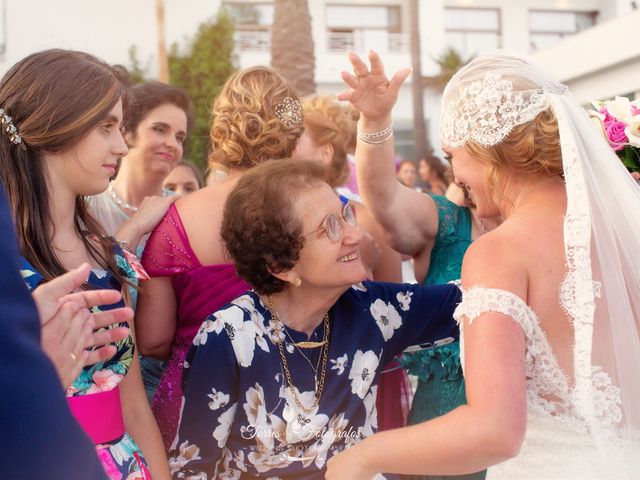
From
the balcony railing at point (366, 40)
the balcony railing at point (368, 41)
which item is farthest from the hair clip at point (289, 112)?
the balcony railing at point (366, 40)

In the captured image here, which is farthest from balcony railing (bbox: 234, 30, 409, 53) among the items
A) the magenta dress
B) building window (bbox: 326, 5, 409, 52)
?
the magenta dress

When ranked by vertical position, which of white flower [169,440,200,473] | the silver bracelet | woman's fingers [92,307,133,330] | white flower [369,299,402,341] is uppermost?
the silver bracelet

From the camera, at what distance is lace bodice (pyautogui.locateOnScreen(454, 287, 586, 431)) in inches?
73.2

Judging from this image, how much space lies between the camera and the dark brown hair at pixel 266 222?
2.53m

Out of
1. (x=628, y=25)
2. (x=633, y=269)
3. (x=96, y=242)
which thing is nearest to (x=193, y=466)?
(x=96, y=242)

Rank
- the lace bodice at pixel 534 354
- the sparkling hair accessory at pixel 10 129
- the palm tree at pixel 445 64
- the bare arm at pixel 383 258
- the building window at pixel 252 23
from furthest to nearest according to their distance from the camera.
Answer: the palm tree at pixel 445 64
the building window at pixel 252 23
the bare arm at pixel 383 258
the sparkling hair accessory at pixel 10 129
the lace bodice at pixel 534 354

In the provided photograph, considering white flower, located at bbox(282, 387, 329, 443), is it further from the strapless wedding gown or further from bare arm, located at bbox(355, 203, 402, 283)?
bare arm, located at bbox(355, 203, 402, 283)

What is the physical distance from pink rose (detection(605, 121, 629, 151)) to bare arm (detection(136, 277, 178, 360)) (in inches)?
59.8

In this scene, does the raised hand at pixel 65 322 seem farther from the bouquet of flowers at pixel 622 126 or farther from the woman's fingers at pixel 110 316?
the bouquet of flowers at pixel 622 126

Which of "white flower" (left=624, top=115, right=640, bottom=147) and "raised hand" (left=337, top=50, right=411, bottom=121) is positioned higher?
"raised hand" (left=337, top=50, right=411, bottom=121)

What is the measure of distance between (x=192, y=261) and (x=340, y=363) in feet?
2.07

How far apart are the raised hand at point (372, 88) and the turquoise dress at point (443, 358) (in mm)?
527

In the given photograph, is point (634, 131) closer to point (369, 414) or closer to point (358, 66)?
point (358, 66)

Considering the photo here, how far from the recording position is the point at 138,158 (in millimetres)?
4234
